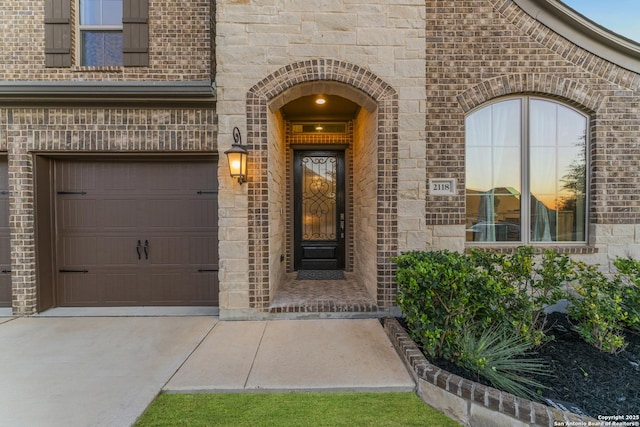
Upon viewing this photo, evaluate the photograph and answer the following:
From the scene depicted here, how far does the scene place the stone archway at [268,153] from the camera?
148 inches

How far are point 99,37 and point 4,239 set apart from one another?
3320 mm

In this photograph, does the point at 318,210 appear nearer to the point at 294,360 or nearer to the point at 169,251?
the point at 169,251

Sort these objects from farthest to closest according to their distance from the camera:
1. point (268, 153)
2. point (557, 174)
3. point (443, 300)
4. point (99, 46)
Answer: point (557, 174) < point (99, 46) < point (268, 153) < point (443, 300)

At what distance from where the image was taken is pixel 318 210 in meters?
5.95

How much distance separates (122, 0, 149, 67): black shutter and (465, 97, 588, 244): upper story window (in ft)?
15.9

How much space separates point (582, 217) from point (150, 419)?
5.89 meters

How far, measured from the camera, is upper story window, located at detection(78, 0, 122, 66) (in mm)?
4156

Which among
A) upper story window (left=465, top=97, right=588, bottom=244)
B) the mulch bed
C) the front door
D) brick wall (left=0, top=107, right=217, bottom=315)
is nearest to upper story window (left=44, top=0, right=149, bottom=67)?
brick wall (left=0, top=107, right=217, bottom=315)

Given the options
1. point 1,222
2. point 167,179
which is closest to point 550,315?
point 167,179

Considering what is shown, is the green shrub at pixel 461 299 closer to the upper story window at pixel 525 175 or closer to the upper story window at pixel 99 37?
the upper story window at pixel 525 175

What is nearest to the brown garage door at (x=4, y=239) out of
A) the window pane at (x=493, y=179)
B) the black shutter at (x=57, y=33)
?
the black shutter at (x=57, y=33)

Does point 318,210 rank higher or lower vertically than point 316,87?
lower

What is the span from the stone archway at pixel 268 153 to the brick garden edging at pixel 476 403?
1.42 m

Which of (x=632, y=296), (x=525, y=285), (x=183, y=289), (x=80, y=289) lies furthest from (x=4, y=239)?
A: (x=632, y=296)
